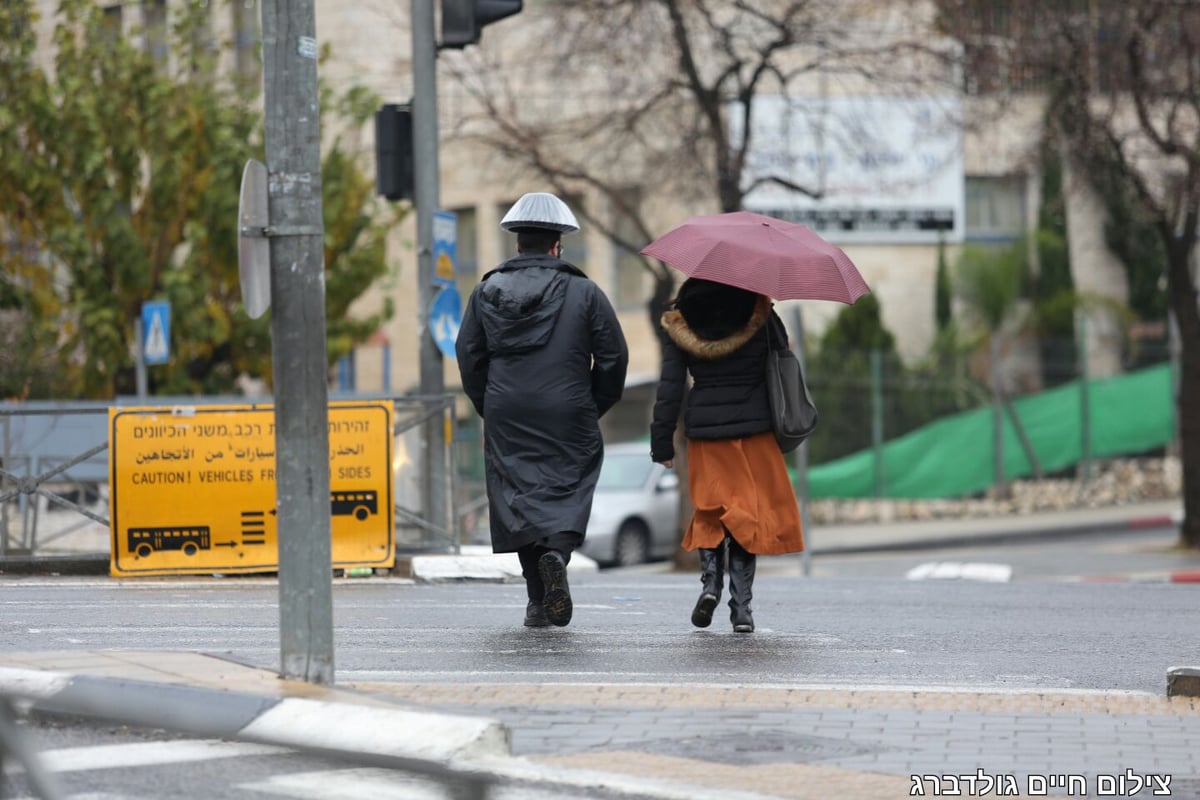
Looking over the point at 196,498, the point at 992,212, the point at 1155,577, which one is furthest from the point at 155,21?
the point at 196,498

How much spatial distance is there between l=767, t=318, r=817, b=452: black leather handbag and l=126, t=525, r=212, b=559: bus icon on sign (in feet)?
17.2

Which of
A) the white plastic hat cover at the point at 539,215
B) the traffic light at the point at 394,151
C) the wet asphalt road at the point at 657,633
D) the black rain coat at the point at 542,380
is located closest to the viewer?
the wet asphalt road at the point at 657,633

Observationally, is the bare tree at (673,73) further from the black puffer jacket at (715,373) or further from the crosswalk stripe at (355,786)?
the crosswalk stripe at (355,786)

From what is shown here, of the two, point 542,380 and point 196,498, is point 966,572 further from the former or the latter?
point 542,380

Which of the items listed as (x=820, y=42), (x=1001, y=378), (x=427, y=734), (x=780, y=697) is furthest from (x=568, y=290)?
(x=1001, y=378)

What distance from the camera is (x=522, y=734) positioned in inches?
252

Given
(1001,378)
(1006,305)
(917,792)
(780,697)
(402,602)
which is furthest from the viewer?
(1006,305)

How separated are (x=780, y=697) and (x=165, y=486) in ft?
22.2

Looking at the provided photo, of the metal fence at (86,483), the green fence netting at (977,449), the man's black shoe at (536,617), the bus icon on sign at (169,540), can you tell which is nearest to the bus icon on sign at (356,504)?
the metal fence at (86,483)

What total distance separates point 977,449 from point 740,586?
21.9 meters

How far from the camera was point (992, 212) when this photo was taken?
122ft

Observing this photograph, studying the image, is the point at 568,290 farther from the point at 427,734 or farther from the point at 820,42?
the point at 820,42

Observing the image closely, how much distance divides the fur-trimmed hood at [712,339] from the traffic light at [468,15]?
19.0 ft

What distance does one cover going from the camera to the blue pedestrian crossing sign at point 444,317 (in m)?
15.8
